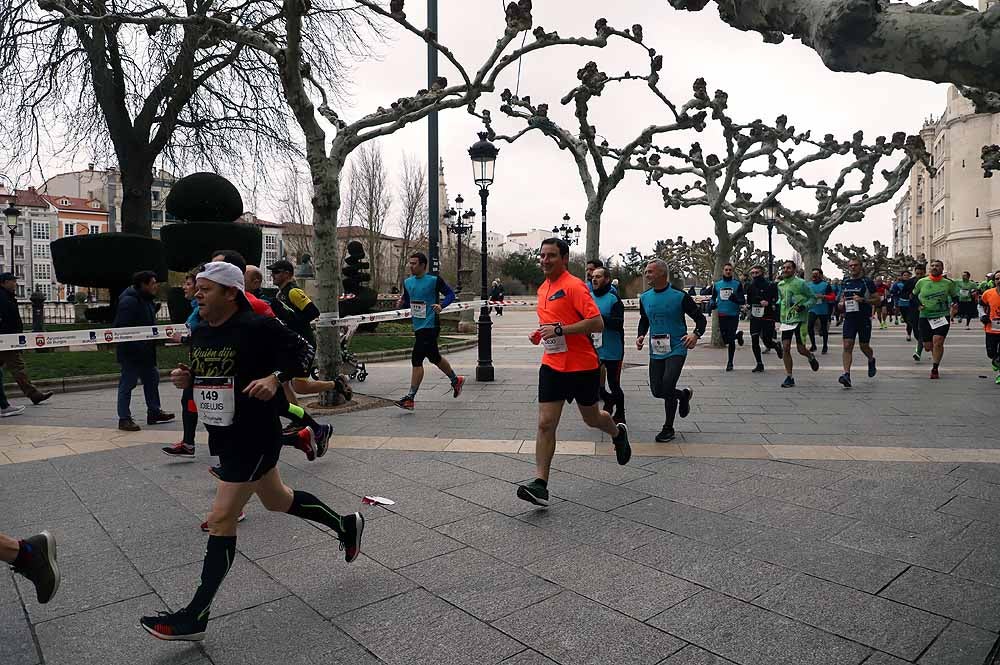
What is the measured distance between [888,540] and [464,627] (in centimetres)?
259

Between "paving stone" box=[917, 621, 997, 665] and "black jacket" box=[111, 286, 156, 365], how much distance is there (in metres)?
7.82

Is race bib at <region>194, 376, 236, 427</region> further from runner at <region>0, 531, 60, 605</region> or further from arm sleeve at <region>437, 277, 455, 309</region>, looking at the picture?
arm sleeve at <region>437, 277, 455, 309</region>

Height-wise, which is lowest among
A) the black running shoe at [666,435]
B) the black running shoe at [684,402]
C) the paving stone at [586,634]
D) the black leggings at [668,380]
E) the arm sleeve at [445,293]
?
the paving stone at [586,634]

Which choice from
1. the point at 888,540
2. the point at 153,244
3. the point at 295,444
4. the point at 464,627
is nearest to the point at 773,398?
the point at 888,540

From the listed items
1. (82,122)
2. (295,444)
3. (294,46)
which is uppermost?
(82,122)

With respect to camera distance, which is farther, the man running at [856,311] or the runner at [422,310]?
the man running at [856,311]

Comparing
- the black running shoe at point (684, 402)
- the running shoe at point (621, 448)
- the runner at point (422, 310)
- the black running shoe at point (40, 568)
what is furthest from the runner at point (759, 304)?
the black running shoe at point (40, 568)

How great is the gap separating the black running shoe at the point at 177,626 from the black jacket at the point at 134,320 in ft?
18.5

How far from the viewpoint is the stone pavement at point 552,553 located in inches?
115

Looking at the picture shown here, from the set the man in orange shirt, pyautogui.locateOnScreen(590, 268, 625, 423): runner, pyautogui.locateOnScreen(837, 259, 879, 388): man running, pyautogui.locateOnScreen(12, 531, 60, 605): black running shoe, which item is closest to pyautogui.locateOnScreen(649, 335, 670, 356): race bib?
pyautogui.locateOnScreen(590, 268, 625, 423): runner

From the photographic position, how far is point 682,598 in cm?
330

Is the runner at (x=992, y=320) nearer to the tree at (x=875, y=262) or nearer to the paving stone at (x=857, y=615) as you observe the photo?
the paving stone at (x=857, y=615)

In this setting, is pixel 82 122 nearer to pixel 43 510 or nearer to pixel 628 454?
pixel 43 510

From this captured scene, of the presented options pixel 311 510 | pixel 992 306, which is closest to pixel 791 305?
pixel 992 306
